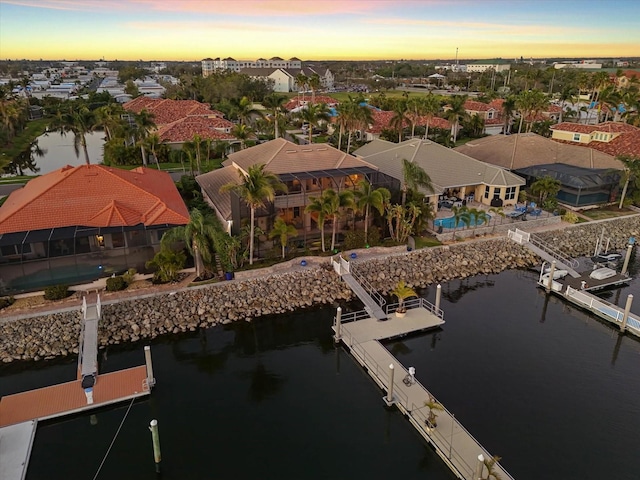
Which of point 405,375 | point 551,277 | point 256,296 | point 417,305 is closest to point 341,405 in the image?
point 405,375

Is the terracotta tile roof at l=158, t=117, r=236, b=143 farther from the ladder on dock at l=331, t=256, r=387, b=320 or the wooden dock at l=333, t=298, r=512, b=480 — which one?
the wooden dock at l=333, t=298, r=512, b=480

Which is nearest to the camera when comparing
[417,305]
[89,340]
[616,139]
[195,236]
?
[89,340]

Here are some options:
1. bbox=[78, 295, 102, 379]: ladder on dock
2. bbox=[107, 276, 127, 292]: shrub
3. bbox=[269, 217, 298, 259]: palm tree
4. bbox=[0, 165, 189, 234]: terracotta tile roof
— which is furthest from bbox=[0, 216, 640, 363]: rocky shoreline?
bbox=[0, 165, 189, 234]: terracotta tile roof

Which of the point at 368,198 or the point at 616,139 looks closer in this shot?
the point at 368,198

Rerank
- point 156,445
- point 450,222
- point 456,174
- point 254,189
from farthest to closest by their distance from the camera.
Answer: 1. point 456,174
2. point 450,222
3. point 254,189
4. point 156,445

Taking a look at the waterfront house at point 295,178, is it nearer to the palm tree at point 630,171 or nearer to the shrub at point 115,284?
the shrub at point 115,284

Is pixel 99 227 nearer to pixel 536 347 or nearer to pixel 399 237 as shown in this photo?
pixel 399 237

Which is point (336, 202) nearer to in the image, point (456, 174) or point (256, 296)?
point (256, 296)
